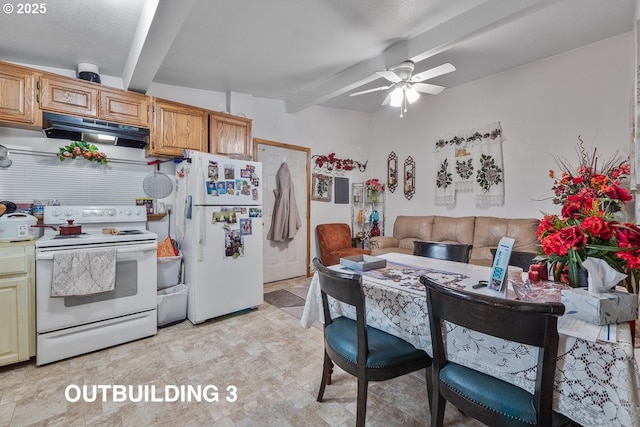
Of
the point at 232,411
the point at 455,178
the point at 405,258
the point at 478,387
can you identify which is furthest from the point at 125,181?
the point at 455,178

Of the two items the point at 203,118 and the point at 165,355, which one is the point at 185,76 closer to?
the point at 203,118

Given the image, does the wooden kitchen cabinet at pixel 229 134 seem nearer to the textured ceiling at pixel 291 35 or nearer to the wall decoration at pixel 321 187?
the textured ceiling at pixel 291 35

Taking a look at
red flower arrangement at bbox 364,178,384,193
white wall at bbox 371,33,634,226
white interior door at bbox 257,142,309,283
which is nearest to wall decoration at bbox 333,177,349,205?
red flower arrangement at bbox 364,178,384,193

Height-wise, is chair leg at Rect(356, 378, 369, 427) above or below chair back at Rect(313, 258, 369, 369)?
below

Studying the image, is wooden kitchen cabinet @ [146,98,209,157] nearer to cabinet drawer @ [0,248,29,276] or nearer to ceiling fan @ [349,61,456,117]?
cabinet drawer @ [0,248,29,276]

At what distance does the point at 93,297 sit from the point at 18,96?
174cm

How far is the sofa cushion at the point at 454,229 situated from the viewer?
3.95m

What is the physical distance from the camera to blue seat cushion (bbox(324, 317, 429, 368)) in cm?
139

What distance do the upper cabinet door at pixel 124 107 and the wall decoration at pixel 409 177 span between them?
3.73m

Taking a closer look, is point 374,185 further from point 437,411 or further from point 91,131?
point 437,411

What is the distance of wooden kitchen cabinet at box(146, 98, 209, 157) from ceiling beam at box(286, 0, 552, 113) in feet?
5.22

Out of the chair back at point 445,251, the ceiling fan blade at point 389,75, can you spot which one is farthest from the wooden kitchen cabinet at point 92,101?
the chair back at point 445,251

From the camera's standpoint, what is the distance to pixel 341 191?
17.0 feet

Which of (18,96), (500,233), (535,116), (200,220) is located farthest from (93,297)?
(535,116)
